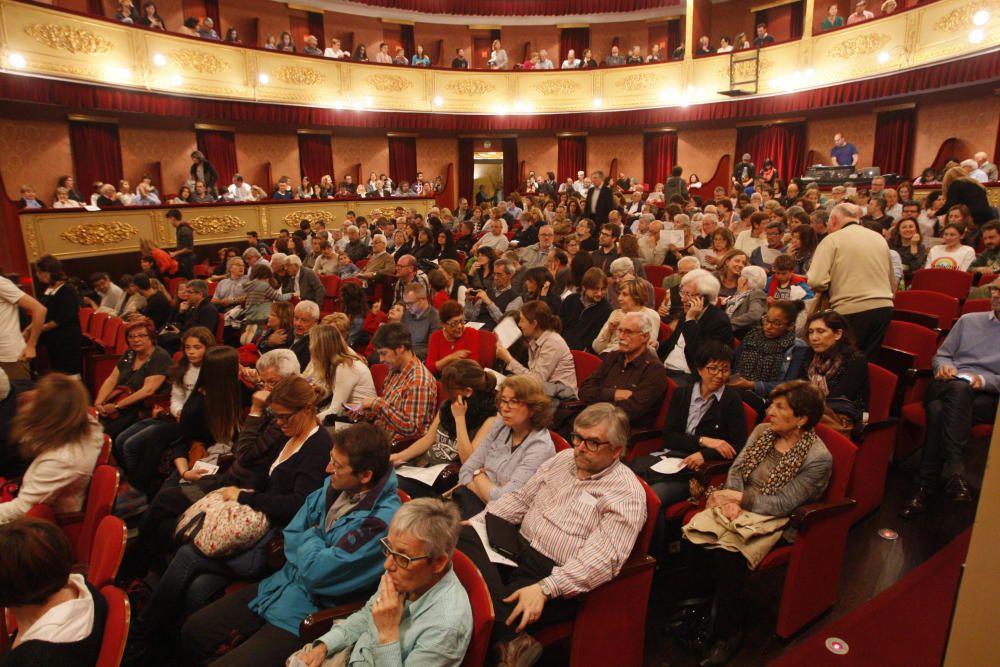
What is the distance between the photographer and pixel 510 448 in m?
2.66

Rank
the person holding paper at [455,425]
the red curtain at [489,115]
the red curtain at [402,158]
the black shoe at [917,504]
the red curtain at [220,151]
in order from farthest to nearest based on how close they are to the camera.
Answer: the red curtain at [402,158]
the red curtain at [220,151]
the red curtain at [489,115]
the black shoe at [917,504]
the person holding paper at [455,425]

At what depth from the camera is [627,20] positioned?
16.0 meters

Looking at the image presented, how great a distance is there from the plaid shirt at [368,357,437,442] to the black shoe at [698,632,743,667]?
5.56ft

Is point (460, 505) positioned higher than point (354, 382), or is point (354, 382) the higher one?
point (354, 382)

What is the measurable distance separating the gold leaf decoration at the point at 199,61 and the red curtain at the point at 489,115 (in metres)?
0.56

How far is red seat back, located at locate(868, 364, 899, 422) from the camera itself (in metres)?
3.12

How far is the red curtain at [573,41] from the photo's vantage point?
1652 cm

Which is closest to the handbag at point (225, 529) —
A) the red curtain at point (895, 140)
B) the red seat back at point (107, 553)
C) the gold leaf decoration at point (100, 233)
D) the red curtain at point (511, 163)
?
the red seat back at point (107, 553)

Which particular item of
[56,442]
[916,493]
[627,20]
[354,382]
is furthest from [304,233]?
[627,20]

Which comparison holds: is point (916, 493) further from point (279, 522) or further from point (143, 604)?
point (143, 604)

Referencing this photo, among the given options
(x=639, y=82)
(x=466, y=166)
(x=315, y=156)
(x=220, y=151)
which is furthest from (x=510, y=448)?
(x=466, y=166)

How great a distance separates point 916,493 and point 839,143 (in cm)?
945

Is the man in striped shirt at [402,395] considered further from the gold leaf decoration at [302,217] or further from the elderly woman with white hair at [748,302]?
the gold leaf decoration at [302,217]

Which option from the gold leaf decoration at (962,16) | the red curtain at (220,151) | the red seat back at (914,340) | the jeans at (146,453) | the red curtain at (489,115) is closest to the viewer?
the jeans at (146,453)
